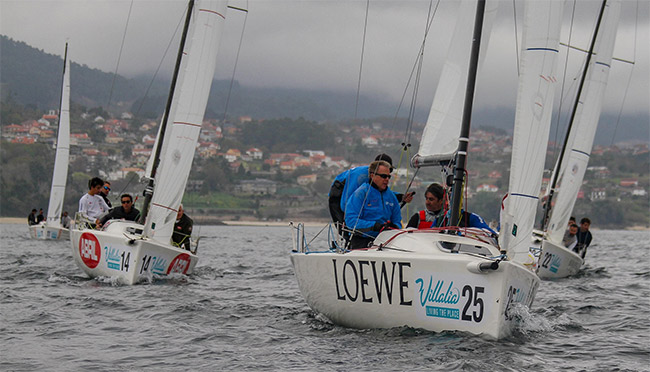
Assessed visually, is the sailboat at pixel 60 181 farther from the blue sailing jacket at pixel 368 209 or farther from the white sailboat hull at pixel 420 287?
the white sailboat hull at pixel 420 287

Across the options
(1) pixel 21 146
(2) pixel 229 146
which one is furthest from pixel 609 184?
(1) pixel 21 146

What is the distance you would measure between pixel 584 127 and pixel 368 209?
1022 centimetres

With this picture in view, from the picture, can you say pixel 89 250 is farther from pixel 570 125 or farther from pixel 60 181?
pixel 60 181

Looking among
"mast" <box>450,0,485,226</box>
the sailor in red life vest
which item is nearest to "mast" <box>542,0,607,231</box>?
the sailor in red life vest

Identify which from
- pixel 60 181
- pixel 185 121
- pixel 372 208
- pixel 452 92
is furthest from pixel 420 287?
pixel 60 181

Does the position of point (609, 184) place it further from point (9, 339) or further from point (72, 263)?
point (9, 339)

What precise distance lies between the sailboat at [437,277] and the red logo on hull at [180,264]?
4.20 meters

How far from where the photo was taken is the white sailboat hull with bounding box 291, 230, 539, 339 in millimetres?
6317

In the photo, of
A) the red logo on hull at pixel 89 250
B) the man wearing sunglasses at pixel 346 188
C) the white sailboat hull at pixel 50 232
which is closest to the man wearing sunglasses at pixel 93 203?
the red logo on hull at pixel 89 250

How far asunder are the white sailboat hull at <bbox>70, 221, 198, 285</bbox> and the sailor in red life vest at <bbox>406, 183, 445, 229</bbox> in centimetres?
442

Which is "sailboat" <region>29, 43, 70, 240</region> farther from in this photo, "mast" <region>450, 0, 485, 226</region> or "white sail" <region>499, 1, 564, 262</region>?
"white sail" <region>499, 1, 564, 262</region>

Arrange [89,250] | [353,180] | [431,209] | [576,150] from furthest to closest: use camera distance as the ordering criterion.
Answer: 1. [576,150]
2. [89,250]
3. [353,180]
4. [431,209]

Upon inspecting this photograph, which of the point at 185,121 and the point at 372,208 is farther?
the point at 185,121

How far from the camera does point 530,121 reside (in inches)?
282
